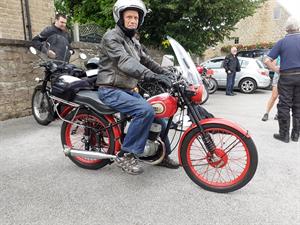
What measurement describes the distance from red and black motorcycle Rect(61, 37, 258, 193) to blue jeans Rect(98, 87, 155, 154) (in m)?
0.11

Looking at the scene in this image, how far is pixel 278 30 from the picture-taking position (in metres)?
41.7

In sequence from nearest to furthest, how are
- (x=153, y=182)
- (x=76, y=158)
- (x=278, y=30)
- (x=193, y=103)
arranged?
1. (x=193, y=103)
2. (x=153, y=182)
3. (x=76, y=158)
4. (x=278, y=30)

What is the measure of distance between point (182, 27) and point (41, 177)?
30.9 feet

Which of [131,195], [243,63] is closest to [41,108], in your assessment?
[131,195]

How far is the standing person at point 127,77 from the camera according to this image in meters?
3.04

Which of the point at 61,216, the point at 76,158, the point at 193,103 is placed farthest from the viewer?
the point at 76,158

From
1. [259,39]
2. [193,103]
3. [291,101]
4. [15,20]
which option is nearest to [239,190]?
[193,103]

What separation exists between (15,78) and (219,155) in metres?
4.99

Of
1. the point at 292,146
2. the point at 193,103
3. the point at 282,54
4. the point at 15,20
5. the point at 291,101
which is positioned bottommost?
the point at 292,146

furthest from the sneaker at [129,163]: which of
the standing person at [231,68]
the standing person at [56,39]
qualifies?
the standing person at [231,68]

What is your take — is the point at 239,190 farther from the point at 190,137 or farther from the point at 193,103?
the point at 193,103

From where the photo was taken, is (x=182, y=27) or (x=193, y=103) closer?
(x=193, y=103)

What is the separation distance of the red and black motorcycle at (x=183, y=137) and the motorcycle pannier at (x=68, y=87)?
2.7 inches

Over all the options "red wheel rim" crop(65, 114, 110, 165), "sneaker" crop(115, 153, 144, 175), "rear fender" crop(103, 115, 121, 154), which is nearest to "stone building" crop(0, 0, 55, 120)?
"red wheel rim" crop(65, 114, 110, 165)
